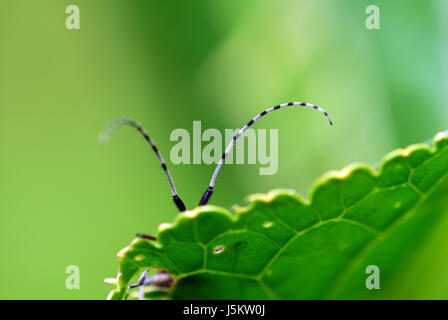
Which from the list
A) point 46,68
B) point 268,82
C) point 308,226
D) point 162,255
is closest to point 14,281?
point 46,68

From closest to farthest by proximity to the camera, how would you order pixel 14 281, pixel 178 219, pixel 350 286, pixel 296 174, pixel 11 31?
pixel 178 219
pixel 350 286
pixel 296 174
pixel 14 281
pixel 11 31

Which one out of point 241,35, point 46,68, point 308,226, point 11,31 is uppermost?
point 11,31

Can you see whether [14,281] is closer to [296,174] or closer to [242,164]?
[242,164]

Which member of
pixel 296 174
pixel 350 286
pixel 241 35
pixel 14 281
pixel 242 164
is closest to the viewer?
pixel 350 286

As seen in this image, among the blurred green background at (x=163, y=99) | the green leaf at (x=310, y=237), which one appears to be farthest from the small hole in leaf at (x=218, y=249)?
the blurred green background at (x=163, y=99)

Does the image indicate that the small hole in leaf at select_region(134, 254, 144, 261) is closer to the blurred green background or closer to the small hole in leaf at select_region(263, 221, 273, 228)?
the small hole in leaf at select_region(263, 221, 273, 228)

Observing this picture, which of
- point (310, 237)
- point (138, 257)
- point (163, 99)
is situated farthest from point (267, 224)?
point (163, 99)
